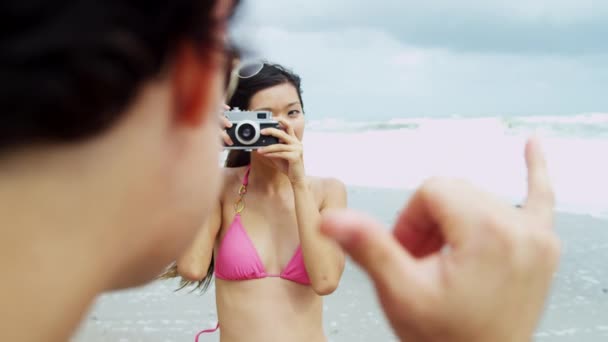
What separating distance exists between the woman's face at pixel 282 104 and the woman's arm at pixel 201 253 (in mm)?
428

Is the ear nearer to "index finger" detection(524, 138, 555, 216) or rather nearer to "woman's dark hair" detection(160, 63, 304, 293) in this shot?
"index finger" detection(524, 138, 555, 216)

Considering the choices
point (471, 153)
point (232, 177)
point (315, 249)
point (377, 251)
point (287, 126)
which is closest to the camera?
point (377, 251)

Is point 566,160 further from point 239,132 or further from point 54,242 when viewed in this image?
point 54,242

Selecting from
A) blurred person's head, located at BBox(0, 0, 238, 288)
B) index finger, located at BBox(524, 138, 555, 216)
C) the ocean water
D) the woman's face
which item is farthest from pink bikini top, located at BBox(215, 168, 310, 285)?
the ocean water

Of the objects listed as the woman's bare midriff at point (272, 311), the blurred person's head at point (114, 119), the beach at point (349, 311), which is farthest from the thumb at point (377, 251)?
the beach at point (349, 311)

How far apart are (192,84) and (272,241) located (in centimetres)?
197

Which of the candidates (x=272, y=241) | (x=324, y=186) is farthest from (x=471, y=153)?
(x=272, y=241)

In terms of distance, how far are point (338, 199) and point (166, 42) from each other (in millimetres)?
2042

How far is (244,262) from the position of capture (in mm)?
2396

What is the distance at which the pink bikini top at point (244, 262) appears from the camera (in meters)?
2.38

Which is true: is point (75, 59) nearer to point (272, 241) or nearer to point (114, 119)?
point (114, 119)

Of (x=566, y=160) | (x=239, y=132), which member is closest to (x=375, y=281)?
(x=239, y=132)

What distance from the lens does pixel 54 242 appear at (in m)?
0.50

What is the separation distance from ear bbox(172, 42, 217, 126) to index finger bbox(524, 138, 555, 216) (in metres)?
0.38
